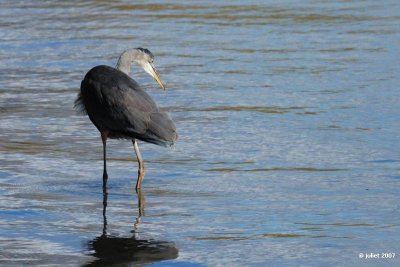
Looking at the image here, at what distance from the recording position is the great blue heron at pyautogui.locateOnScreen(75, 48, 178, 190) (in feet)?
32.6

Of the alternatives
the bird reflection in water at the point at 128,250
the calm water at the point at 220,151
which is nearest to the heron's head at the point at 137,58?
the calm water at the point at 220,151

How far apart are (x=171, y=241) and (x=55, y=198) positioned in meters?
1.70

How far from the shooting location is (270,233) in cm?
834

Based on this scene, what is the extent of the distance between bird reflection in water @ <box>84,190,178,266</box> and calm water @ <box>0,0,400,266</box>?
13 mm

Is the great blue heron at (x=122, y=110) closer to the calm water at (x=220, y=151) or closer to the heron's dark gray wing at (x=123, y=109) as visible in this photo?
the heron's dark gray wing at (x=123, y=109)

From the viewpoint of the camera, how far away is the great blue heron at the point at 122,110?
9.92 meters

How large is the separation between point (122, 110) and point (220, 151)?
160cm

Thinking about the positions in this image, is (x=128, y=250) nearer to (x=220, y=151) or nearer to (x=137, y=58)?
(x=220, y=151)

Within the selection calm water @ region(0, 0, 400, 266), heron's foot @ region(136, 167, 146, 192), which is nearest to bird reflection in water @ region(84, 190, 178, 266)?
calm water @ region(0, 0, 400, 266)

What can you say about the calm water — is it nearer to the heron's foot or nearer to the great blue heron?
the heron's foot

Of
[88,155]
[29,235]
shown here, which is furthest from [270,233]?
[88,155]

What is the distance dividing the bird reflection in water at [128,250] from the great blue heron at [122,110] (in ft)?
5.34

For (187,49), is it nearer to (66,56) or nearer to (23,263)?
(66,56)

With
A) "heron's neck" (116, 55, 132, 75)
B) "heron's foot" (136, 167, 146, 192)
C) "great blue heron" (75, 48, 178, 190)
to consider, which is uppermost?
"heron's neck" (116, 55, 132, 75)
